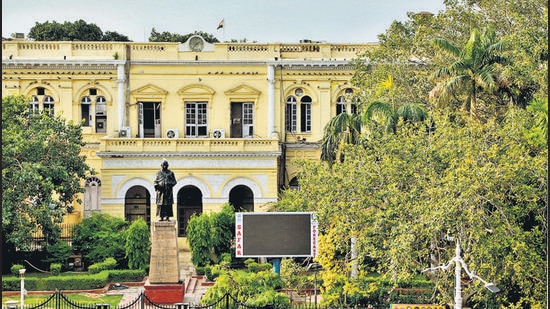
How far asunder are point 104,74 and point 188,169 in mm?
6888

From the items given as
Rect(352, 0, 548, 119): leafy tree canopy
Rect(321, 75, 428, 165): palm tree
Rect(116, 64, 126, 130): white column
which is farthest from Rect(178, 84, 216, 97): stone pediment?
Rect(321, 75, 428, 165): palm tree

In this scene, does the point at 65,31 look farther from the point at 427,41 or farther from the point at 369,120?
the point at 369,120

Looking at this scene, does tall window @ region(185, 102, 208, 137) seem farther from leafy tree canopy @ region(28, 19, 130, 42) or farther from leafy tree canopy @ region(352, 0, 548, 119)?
leafy tree canopy @ region(28, 19, 130, 42)

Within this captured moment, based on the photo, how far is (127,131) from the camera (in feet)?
133

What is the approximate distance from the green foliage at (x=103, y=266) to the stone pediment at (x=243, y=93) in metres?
12.4

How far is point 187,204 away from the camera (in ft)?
129

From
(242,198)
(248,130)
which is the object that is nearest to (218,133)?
(248,130)

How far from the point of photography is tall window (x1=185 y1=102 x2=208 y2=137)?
41.4 meters

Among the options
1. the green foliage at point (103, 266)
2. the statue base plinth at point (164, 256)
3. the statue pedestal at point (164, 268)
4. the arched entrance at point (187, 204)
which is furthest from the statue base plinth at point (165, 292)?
the arched entrance at point (187, 204)

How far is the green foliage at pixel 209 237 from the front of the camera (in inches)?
1276

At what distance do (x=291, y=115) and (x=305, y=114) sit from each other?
2.24 feet

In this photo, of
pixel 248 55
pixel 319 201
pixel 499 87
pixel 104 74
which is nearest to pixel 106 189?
pixel 104 74

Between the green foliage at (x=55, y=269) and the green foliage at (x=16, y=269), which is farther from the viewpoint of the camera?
the green foliage at (x=55, y=269)

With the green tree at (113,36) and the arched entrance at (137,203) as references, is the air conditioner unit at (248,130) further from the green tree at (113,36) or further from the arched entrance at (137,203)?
the green tree at (113,36)
